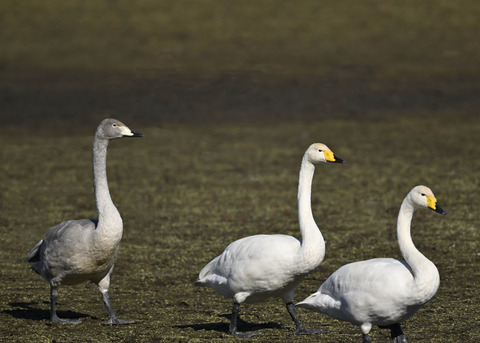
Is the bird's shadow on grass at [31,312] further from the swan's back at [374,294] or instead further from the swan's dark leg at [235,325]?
the swan's back at [374,294]

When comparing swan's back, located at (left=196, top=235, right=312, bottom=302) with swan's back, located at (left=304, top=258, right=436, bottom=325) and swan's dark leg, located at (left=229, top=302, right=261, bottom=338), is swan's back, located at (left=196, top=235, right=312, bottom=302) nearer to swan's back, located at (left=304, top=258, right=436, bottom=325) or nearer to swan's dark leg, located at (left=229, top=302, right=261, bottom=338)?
swan's dark leg, located at (left=229, top=302, right=261, bottom=338)

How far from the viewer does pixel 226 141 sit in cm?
1541

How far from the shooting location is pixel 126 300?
746cm

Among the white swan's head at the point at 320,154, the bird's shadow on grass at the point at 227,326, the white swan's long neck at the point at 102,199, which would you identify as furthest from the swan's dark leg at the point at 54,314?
the white swan's head at the point at 320,154

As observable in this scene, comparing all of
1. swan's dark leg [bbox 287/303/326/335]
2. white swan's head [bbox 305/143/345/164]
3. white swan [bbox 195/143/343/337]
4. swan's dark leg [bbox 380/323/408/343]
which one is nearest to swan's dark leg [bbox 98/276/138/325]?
white swan [bbox 195/143/343/337]

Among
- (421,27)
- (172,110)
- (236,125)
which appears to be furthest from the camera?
(421,27)

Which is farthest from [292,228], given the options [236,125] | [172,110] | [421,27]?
[421,27]

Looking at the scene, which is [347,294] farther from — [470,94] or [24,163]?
[470,94]

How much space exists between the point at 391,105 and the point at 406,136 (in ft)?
10.2

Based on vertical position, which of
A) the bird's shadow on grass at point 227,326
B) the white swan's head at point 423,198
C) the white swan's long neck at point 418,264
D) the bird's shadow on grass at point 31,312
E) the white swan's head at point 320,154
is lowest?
the bird's shadow on grass at point 31,312

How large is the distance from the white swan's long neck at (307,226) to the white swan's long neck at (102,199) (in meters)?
1.39

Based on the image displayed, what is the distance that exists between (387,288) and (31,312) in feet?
10.0

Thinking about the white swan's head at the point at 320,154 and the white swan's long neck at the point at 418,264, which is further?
the white swan's head at the point at 320,154

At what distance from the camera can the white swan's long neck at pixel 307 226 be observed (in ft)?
19.6
